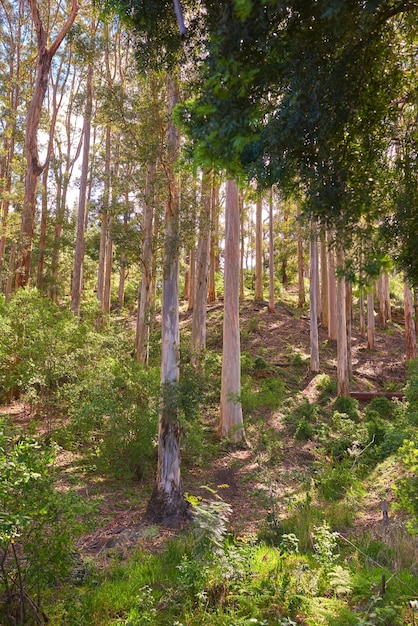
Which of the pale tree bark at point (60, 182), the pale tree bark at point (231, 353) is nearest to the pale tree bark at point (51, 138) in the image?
the pale tree bark at point (60, 182)

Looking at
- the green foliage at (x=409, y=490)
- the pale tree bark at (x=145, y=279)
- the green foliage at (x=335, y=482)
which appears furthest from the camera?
the pale tree bark at (x=145, y=279)

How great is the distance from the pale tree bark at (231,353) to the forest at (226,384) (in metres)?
0.06

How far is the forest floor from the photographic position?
7.35 meters

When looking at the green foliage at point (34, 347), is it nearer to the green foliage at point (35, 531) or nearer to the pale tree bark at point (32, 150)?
the pale tree bark at point (32, 150)

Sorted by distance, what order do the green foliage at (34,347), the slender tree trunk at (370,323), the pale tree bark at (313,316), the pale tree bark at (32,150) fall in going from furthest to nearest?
1. the slender tree trunk at (370,323)
2. the pale tree bark at (313,316)
3. the pale tree bark at (32,150)
4. the green foliage at (34,347)

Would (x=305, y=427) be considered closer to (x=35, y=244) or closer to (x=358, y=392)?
(x=358, y=392)

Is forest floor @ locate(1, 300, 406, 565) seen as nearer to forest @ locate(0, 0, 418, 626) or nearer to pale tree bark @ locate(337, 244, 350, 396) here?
forest @ locate(0, 0, 418, 626)

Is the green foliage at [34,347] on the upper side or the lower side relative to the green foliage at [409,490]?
upper

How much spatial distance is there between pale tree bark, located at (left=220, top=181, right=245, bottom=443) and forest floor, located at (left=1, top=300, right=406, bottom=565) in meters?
0.70

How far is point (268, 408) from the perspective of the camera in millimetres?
14766

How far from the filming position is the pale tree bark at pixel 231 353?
39.5ft

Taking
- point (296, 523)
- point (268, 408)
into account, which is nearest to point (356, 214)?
point (296, 523)

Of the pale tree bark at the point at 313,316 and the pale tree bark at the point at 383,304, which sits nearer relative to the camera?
the pale tree bark at the point at 313,316

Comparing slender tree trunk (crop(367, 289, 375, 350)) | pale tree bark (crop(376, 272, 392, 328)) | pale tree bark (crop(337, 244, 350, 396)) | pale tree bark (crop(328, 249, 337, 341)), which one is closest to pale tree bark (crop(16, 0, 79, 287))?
pale tree bark (crop(337, 244, 350, 396))
